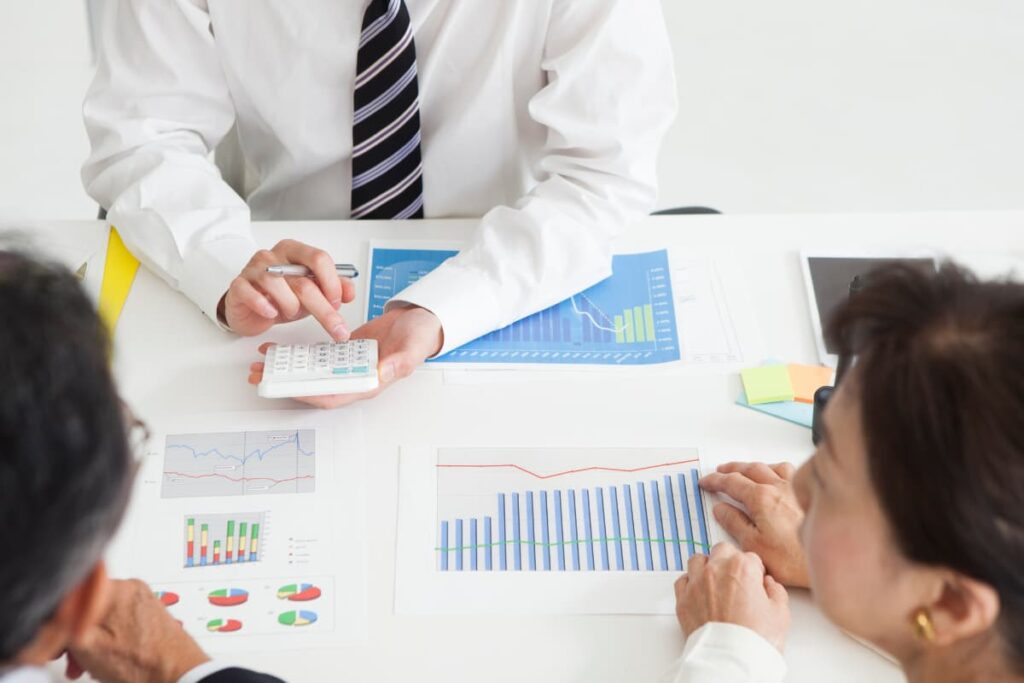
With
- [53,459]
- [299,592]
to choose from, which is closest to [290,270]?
[299,592]

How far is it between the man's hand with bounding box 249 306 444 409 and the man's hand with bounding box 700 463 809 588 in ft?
1.04

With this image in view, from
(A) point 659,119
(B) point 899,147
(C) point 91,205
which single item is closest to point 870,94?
(B) point 899,147

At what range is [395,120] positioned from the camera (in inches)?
49.3

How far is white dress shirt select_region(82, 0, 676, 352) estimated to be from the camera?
3.87ft

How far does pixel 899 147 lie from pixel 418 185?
1652 millimetres

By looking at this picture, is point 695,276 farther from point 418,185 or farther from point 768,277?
point 418,185

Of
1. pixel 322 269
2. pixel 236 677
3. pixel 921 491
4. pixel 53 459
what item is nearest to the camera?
pixel 53 459

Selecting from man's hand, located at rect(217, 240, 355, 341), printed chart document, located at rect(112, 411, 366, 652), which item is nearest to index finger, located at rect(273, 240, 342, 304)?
man's hand, located at rect(217, 240, 355, 341)

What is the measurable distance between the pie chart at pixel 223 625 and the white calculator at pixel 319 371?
0.76 ft

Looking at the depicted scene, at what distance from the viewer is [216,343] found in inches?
44.4

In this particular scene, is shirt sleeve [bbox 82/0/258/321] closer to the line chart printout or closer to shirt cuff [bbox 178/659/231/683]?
the line chart printout

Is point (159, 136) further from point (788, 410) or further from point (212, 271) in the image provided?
point (788, 410)

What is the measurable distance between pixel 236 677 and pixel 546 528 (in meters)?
0.30

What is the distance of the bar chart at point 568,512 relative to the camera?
36.4 inches
